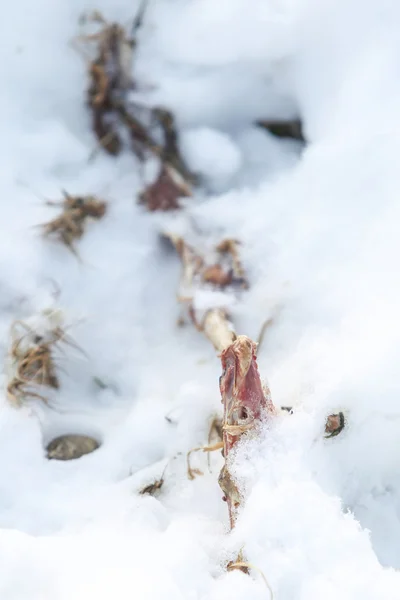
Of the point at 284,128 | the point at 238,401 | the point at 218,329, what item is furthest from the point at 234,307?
the point at 284,128

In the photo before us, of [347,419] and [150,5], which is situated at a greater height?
[150,5]

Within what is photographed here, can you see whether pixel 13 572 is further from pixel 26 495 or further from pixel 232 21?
pixel 232 21

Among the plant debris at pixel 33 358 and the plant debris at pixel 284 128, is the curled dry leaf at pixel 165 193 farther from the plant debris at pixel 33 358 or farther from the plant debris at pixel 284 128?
the plant debris at pixel 33 358

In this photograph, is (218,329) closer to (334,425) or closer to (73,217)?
(334,425)

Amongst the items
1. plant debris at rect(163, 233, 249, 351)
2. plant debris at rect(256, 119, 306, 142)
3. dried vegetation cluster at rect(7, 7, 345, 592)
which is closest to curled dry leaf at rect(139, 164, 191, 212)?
dried vegetation cluster at rect(7, 7, 345, 592)

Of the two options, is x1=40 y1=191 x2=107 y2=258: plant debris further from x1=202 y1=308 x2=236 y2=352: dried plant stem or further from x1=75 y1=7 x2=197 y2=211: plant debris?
x1=202 y1=308 x2=236 y2=352: dried plant stem

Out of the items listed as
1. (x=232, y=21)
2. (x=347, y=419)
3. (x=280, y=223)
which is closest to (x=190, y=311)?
(x=280, y=223)

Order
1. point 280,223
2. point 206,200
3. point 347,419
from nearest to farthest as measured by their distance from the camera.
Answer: point 347,419
point 280,223
point 206,200
